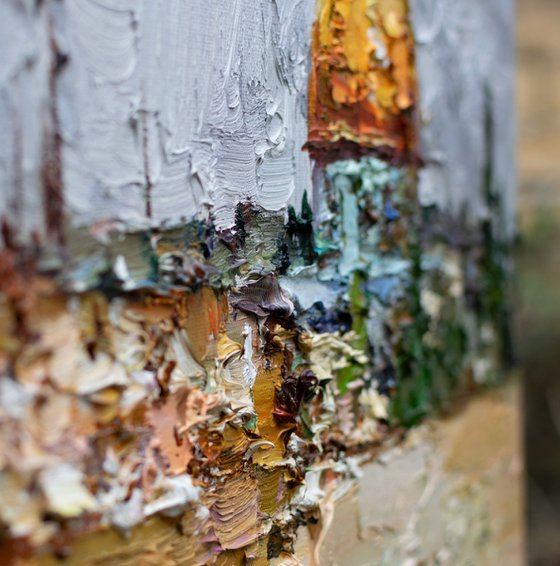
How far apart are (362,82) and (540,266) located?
12.6 feet

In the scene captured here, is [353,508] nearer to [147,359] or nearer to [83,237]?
[147,359]

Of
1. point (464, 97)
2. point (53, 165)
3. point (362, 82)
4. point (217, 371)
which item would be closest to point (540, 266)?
point (464, 97)

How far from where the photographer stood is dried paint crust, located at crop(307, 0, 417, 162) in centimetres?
100

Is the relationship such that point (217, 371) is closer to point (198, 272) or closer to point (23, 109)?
point (198, 272)

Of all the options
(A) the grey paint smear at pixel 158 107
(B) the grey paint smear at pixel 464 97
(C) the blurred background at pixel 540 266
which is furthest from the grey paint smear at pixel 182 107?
(C) the blurred background at pixel 540 266

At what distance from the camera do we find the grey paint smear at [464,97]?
1.34 metres

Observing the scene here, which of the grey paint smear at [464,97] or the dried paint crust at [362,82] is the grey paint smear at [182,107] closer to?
the dried paint crust at [362,82]

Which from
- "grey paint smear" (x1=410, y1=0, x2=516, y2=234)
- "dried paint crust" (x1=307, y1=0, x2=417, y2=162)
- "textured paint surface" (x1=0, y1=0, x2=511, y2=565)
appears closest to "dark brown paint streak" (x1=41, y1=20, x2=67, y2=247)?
"textured paint surface" (x1=0, y1=0, x2=511, y2=565)

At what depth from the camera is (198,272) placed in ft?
2.49

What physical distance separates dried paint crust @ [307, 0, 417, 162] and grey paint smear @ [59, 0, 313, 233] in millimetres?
48

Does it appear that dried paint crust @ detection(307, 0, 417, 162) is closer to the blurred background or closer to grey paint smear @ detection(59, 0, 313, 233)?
grey paint smear @ detection(59, 0, 313, 233)

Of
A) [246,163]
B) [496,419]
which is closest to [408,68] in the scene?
[246,163]

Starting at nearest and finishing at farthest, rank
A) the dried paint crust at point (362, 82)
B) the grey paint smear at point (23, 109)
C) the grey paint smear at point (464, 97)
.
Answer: the grey paint smear at point (23, 109)
the dried paint crust at point (362, 82)
the grey paint smear at point (464, 97)

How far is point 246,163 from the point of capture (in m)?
0.84
